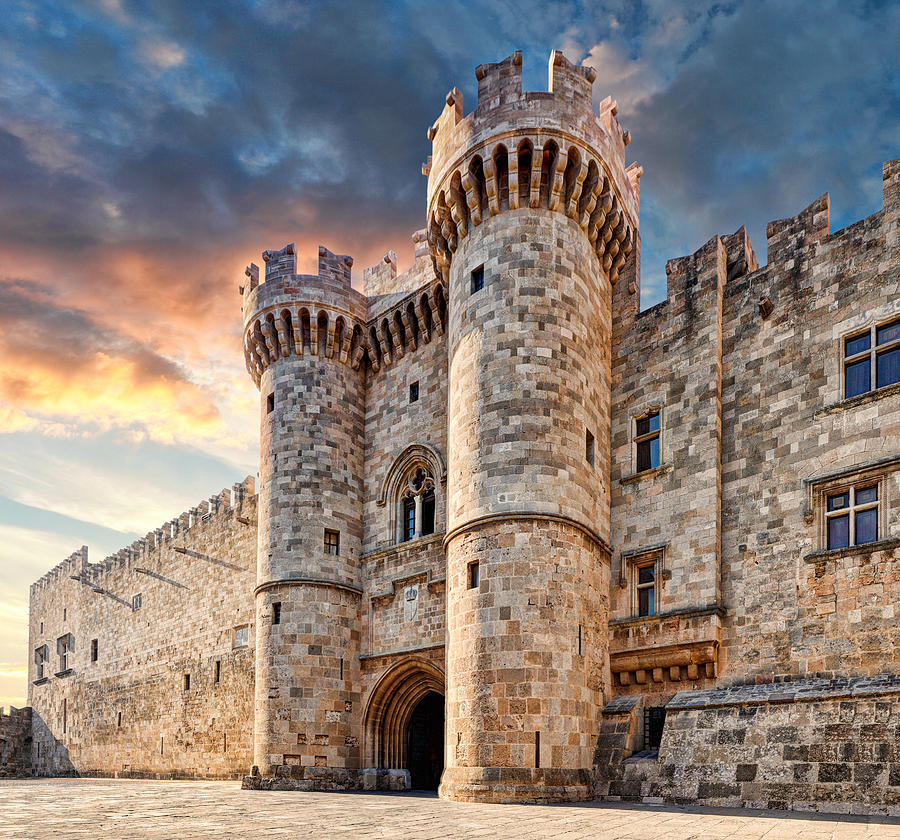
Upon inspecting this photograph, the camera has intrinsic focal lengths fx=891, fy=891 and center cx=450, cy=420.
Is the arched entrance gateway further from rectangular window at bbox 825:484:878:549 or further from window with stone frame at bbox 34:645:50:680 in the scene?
window with stone frame at bbox 34:645:50:680

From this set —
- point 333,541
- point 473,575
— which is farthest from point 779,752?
point 333,541

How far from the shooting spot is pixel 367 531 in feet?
68.9

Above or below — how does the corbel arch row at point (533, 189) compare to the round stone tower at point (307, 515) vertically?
above

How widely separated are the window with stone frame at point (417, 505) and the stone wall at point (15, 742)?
30.9 meters

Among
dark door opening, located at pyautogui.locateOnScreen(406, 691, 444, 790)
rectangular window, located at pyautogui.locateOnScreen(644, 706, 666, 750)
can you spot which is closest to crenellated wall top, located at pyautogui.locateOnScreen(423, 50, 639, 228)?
rectangular window, located at pyautogui.locateOnScreen(644, 706, 666, 750)

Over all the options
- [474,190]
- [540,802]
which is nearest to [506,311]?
[474,190]

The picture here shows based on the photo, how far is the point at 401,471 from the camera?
20.7 meters

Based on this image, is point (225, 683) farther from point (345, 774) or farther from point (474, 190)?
point (474, 190)

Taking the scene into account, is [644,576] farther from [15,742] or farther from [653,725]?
[15,742]

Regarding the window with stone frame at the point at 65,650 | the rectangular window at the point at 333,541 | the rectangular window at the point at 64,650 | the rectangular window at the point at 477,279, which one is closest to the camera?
the rectangular window at the point at 477,279

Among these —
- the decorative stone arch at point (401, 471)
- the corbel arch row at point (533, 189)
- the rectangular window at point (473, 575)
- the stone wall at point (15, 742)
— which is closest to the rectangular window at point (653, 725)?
the rectangular window at point (473, 575)

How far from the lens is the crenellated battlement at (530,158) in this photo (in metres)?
16.8

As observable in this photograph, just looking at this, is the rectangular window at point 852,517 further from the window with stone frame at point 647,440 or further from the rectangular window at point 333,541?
the rectangular window at point 333,541

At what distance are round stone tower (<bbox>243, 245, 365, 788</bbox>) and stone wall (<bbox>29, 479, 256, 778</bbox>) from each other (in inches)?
209
